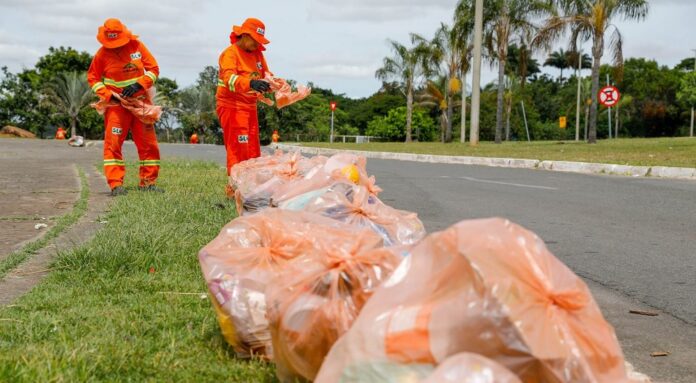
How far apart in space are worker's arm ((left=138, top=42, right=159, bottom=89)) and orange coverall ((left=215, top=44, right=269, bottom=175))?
3.49 ft

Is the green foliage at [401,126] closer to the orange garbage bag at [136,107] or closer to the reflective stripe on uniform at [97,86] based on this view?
the orange garbage bag at [136,107]

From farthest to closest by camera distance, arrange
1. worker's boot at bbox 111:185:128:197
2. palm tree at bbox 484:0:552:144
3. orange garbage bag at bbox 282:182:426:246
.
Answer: palm tree at bbox 484:0:552:144
worker's boot at bbox 111:185:128:197
orange garbage bag at bbox 282:182:426:246

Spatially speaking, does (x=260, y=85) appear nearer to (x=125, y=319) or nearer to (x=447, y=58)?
(x=125, y=319)

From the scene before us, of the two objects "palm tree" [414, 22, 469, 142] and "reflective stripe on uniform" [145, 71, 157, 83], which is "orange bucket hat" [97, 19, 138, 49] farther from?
"palm tree" [414, 22, 469, 142]

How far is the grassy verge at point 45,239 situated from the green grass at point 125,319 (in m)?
0.31

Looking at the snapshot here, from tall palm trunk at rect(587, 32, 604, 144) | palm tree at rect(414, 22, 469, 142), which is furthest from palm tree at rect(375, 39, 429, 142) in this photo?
tall palm trunk at rect(587, 32, 604, 144)

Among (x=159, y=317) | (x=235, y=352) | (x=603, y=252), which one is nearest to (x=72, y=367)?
(x=235, y=352)

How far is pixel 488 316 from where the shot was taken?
5.78 feet

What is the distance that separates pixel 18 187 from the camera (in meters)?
9.86

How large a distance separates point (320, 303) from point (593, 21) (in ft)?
94.0

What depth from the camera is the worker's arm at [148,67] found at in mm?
8648

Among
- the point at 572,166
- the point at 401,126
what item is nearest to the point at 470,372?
the point at 572,166

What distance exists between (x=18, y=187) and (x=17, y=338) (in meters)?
7.35

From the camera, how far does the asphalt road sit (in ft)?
11.8
